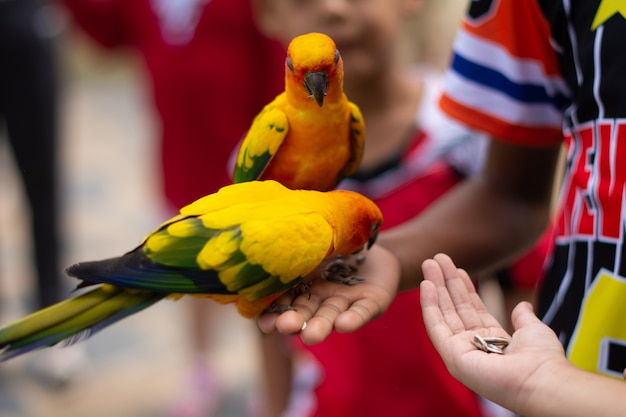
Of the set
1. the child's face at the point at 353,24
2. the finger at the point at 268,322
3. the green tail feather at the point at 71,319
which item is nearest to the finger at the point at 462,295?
the finger at the point at 268,322

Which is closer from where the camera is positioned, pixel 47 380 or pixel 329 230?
pixel 329 230

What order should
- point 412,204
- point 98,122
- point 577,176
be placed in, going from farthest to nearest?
1. point 98,122
2. point 412,204
3. point 577,176

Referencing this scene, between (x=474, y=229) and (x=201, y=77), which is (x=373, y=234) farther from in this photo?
(x=201, y=77)

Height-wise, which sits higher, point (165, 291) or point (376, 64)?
point (376, 64)

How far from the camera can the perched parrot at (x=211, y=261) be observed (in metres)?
0.76

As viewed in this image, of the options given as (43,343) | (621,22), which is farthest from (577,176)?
(43,343)

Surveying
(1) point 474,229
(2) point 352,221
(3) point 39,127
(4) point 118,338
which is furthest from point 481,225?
(4) point 118,338

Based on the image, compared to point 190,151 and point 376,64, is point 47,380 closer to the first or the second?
point 190,151

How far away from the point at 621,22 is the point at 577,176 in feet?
0.64

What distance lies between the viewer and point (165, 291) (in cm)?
77

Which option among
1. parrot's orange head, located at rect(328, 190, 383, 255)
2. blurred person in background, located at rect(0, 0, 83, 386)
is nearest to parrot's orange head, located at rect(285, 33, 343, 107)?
parrot's orange head, located at rect(328, 190, 383, 255)

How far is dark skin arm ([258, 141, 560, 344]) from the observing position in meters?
0.96

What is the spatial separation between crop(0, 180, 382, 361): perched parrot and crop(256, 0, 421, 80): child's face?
46 cm

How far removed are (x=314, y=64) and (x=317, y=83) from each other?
0.02 metres
